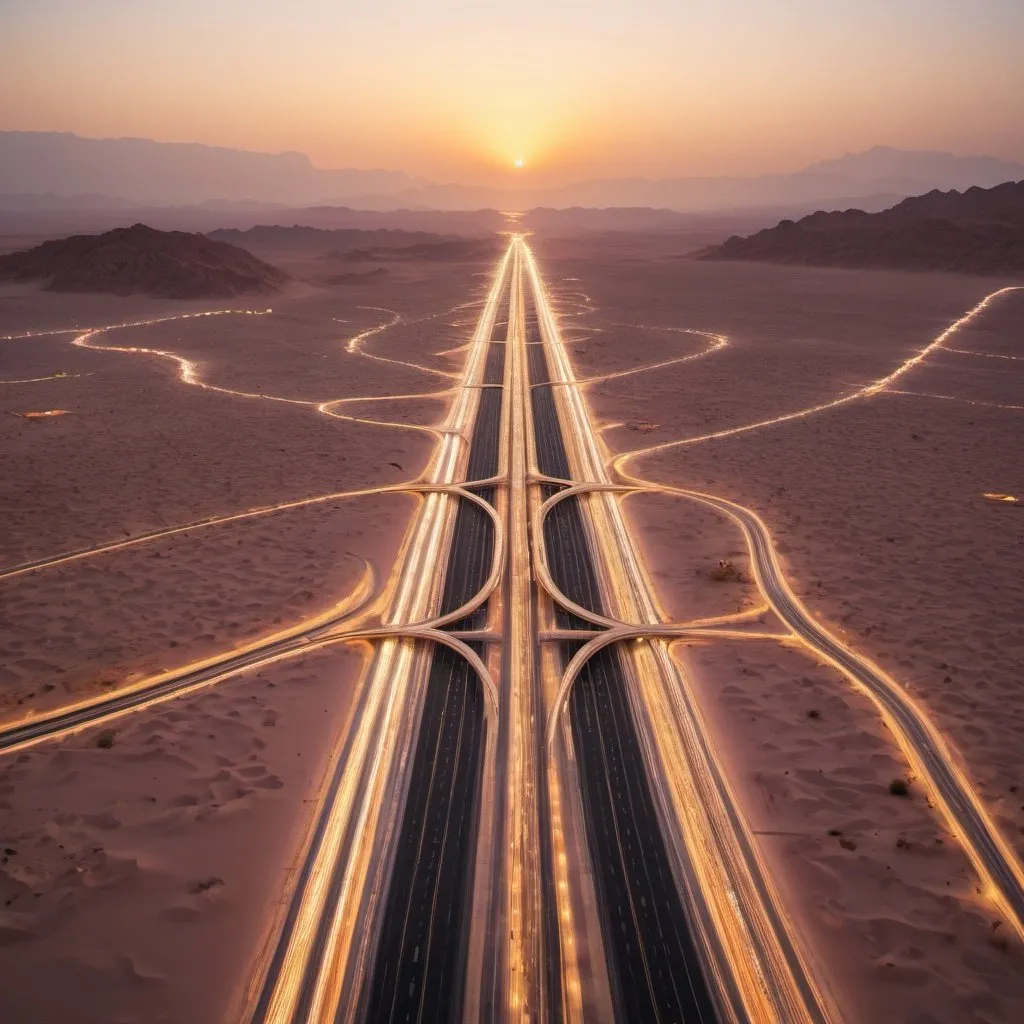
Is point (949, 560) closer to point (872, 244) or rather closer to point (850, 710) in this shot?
point (850, 710)

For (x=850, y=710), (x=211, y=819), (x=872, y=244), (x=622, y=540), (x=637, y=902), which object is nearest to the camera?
(x=637, y=902)

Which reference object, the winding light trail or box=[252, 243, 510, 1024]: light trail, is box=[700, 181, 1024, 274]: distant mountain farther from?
box=[252, 243, 510, 1024]: light trail

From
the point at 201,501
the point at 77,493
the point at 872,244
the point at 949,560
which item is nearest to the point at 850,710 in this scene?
the point at 949,560

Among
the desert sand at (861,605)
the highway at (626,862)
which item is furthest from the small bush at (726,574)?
the highway at (626,862)

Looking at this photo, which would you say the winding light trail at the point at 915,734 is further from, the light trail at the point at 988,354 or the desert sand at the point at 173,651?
the light trail at the point at 988,354

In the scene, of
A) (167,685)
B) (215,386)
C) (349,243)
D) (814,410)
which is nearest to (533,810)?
(167,685)

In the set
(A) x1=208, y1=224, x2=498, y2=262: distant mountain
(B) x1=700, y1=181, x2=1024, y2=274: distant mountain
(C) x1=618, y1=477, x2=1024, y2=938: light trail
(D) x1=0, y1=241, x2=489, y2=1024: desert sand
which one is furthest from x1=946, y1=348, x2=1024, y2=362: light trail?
(A) x1=208, y1=224, x2=498, y2=262: distant mountain

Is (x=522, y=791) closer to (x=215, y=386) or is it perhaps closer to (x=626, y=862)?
(x=626, y=862)
